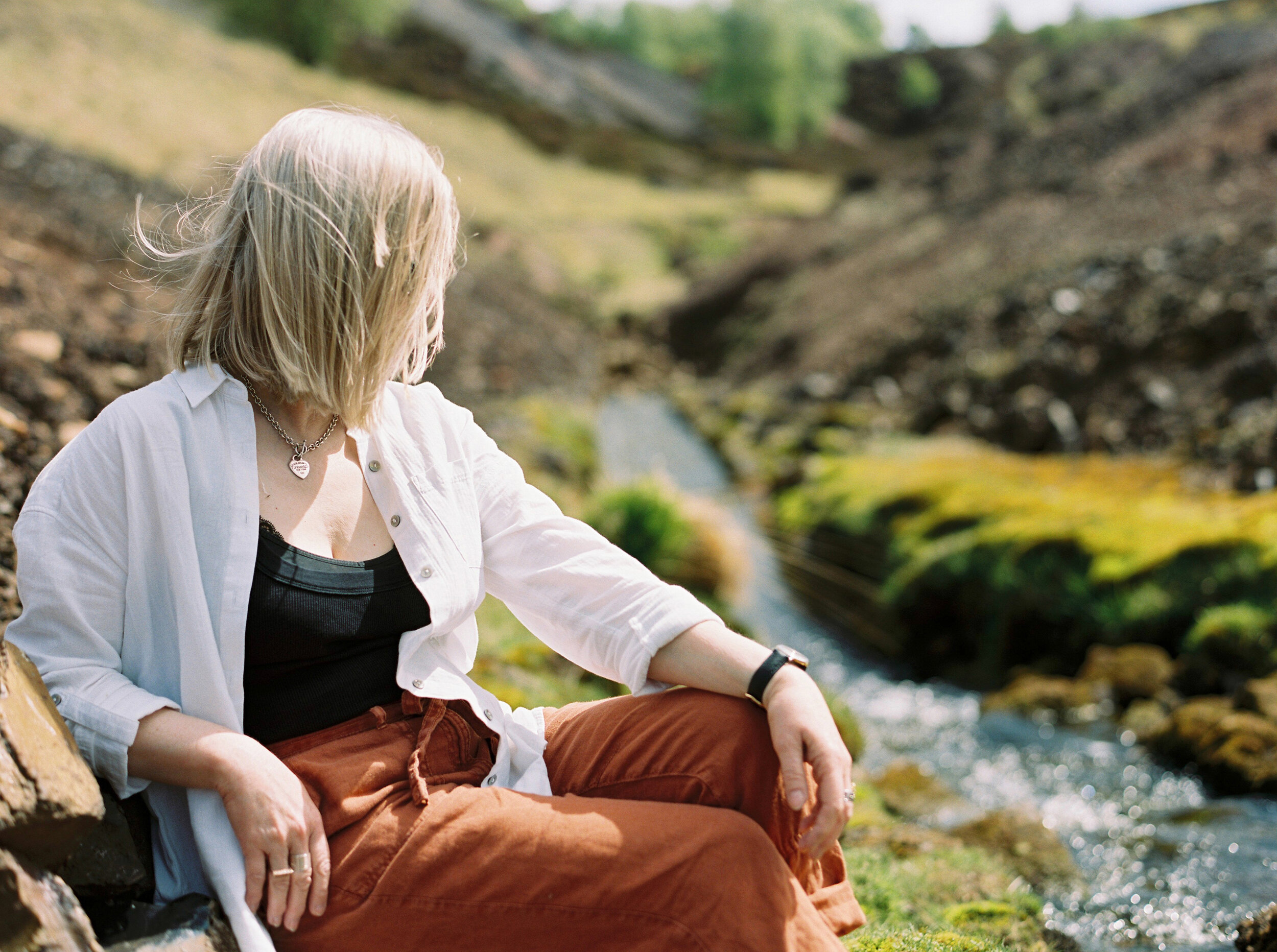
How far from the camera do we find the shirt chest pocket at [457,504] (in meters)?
1.93

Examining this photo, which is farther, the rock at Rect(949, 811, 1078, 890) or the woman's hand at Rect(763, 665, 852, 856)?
the rock at Rect(949, 811, 1078, 890)

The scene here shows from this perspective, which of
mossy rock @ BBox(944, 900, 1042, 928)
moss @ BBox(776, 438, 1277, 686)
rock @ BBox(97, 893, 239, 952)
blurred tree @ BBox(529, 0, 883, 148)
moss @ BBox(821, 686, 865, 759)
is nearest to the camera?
Result: rock @ BBox(97, 893, 239, 952)

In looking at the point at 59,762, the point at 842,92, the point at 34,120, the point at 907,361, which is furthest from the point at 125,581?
the point at 842,92

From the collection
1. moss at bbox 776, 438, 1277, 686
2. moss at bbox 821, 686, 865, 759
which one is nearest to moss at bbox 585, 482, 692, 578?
moss at bbox 776, 438, 1277, 686


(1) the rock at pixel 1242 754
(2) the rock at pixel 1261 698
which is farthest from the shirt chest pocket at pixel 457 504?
(2) the rock at pixel 1261 698

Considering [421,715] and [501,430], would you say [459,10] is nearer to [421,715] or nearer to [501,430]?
[501,430]

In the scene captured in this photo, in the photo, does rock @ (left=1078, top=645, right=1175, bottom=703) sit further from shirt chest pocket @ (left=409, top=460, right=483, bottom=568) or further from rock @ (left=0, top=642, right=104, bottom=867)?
rock @ (left=0, top=642, right=104, bottom=867)

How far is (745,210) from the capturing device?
35188 millimetres

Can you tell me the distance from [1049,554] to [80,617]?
6655 millimetres

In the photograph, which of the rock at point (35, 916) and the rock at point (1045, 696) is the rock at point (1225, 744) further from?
the rock at point (35, 916)

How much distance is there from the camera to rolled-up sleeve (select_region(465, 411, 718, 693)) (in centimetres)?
191

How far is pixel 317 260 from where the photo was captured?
172cm

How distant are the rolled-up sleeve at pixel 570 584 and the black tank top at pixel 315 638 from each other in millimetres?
264

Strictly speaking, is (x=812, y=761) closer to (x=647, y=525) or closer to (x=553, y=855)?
(x=553, y=855)
